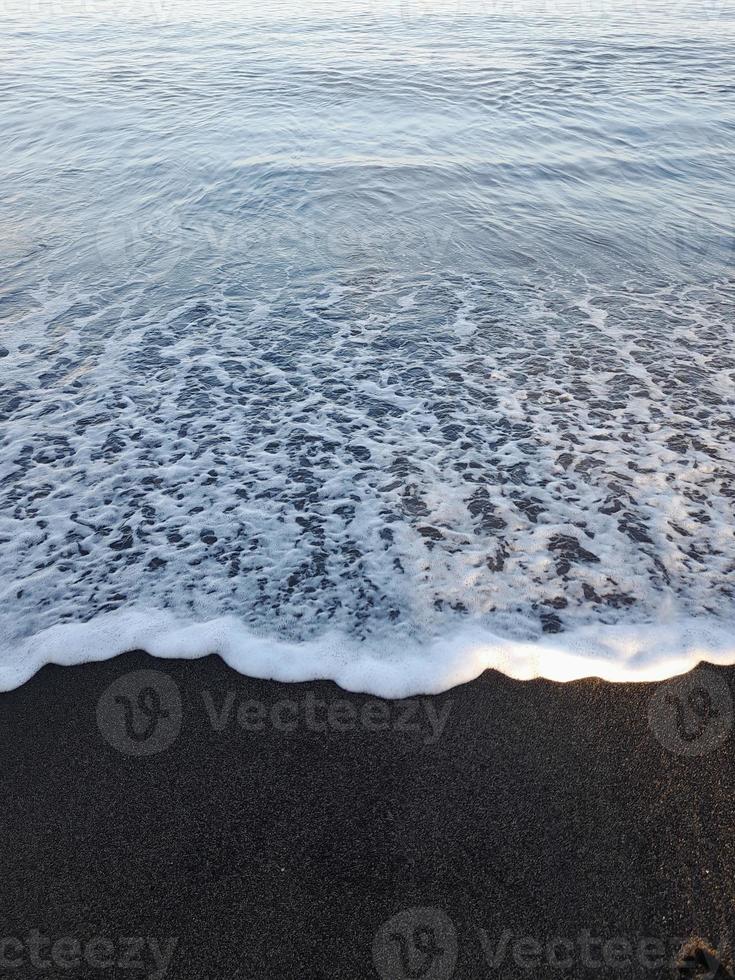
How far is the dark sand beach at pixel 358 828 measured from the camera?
218cm

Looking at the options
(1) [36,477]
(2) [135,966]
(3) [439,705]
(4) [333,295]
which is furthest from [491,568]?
(4) [333,295]

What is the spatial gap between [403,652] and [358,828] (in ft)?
2.67

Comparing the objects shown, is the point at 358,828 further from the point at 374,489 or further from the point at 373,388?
the point at 373,388

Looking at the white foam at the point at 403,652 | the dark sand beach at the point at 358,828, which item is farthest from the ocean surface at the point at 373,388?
the dark sand beach at the point at 358,828

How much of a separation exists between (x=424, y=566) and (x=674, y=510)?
1.41 m

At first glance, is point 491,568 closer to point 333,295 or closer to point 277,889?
point 277,889

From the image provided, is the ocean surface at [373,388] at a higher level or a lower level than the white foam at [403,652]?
higher

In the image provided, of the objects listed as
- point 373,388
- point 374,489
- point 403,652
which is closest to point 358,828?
point 403,652

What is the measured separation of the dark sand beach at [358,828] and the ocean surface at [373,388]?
0.78ft

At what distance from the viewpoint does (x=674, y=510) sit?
3.82m

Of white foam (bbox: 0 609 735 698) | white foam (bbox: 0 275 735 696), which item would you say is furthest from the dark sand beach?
white foam (bbox: 0 275 735 696)

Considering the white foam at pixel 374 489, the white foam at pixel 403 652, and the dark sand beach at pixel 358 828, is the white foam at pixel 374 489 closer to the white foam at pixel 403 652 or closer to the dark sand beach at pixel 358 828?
the white foam at pixel 403 652

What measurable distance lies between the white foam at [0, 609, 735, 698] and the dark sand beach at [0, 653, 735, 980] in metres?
0.08

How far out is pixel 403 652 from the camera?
123 inches
